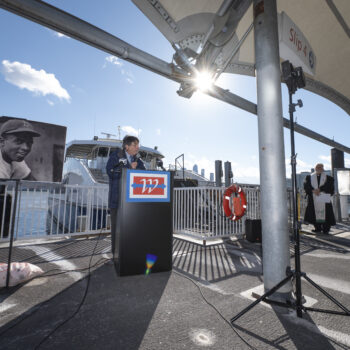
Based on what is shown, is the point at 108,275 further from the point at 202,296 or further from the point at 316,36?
the point at 316,36

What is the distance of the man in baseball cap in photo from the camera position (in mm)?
2322

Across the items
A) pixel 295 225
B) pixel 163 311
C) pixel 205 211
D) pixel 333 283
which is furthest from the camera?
pixel 205 211

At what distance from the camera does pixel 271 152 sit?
214 centimetres

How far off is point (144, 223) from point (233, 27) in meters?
3.53

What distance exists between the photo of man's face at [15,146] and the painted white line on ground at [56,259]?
1.61 m

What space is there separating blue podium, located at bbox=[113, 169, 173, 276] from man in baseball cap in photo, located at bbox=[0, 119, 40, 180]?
115 centimetres

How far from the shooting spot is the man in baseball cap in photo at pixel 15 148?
2322 millimetres

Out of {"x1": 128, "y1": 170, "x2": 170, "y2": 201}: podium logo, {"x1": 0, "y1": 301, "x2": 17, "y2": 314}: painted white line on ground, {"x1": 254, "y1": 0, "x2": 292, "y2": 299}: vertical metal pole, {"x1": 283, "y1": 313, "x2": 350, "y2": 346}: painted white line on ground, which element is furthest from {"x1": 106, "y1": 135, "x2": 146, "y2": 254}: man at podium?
{"x1": 283, "y1": 313, "x2": 350, "y2": 346}: painted white line on ground

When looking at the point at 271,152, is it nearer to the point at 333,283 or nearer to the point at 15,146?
the point at 333,283

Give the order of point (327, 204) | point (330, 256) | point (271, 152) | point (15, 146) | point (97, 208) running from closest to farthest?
point (271, 152), point (15, 146), point (330, 256), point (97, 208), point (327, 204)

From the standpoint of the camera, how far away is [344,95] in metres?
9.07

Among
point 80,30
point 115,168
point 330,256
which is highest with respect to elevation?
point 80,30

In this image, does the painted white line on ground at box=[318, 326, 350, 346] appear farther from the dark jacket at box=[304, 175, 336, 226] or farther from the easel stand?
the dark jacket at box=[304, 175, 336, 226]

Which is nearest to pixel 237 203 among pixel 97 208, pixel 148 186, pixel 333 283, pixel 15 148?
pixel 333 283
